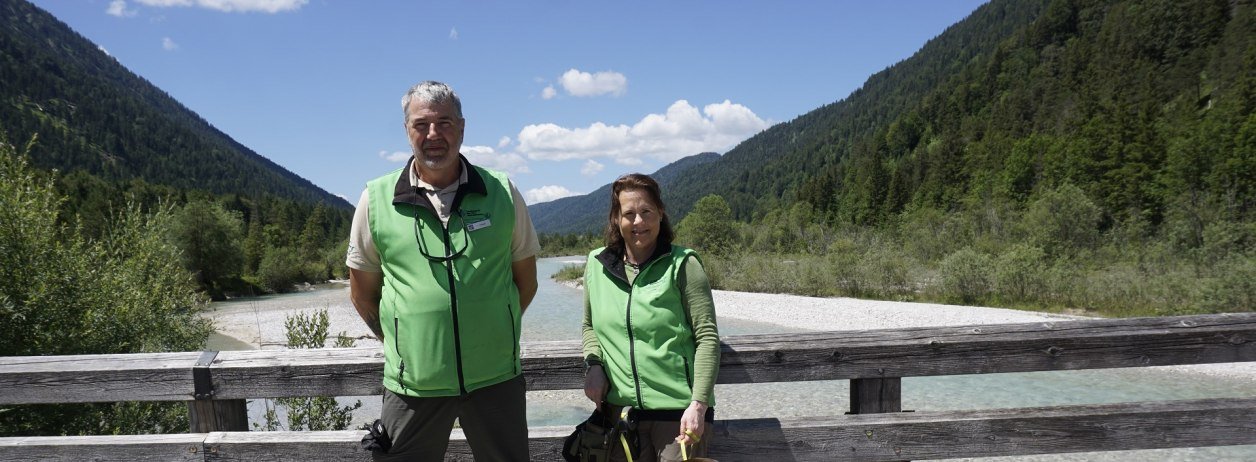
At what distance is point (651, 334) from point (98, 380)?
2.37 metres

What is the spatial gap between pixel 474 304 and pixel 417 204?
41 cm

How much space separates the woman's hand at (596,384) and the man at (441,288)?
0.91 ft

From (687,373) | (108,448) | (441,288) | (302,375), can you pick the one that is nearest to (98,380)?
(108,448)

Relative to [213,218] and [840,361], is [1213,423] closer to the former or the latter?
[840,361]

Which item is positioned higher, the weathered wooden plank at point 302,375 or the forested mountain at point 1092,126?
the forested mountain at point 1092,126

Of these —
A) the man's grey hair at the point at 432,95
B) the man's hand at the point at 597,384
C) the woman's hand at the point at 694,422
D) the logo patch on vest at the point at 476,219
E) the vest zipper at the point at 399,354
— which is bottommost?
the woman's hand at the point at 694,422

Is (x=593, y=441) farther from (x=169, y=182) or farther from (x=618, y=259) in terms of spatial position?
(x=169, y=182)

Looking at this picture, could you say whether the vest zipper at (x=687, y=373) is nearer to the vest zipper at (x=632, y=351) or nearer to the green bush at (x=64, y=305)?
the vest zipper at (x=632, y=351)

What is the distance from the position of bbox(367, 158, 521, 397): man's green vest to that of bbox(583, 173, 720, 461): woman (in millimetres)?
361

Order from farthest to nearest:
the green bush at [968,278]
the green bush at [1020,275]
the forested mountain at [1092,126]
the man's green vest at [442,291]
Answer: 1. the forested mountain at [1092,126]
2. the green bush at [968,278]
3. the green bush at [1020,275]
4. the man's green vest at [442,291]

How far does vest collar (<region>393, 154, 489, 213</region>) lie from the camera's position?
2.22 m

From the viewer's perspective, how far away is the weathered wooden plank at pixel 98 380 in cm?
264

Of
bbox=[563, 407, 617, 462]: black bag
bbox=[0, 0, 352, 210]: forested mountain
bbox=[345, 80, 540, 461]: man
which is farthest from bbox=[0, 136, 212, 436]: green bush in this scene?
bbox=[0, 0, 352, 210]: forested mountain

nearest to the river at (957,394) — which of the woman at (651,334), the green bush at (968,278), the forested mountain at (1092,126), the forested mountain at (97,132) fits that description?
the woman at (651,334)
